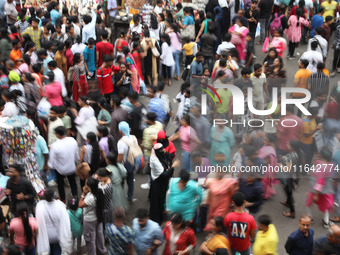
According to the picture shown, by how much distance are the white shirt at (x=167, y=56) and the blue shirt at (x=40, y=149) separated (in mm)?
4948

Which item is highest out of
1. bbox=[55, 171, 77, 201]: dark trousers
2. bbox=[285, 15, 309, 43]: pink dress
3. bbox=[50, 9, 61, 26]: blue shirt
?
bbox=[50, 9, 61, 26]: blue shirt

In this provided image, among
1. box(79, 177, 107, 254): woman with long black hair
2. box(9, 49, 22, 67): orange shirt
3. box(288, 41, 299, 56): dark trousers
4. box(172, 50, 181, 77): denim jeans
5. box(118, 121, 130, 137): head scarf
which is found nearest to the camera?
box(79, 177, 107, 254): woman with long black hair

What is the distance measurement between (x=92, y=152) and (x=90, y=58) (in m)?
3.88

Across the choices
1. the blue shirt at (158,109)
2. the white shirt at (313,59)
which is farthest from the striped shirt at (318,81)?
the blue shirt at (158,109)

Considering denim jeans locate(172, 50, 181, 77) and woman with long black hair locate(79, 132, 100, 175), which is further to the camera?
denim jeans locate(172, 50, 181, 77)

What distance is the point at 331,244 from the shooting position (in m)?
5.43

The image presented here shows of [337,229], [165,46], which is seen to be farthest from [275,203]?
[165,46]

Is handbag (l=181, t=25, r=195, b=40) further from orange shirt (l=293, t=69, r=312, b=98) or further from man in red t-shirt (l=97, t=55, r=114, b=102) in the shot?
orange shirt (l=293, t=69, r=312, b=98)

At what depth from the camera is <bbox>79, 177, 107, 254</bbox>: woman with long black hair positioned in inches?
238

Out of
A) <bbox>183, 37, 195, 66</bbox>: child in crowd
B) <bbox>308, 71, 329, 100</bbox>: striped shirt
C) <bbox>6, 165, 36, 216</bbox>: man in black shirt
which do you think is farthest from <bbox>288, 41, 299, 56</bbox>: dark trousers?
<bbox>6, 165, 36, 216</bbox>: man in black shirt

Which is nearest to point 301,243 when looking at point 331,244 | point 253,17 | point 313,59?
point 331,244

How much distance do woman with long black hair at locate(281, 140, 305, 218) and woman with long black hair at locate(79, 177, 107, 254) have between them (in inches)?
111

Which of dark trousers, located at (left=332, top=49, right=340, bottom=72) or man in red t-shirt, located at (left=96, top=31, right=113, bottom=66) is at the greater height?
man in red t-shirt, located at (left=96, top=31, right=113, bottom=66)

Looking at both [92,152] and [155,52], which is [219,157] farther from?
[155,52]
